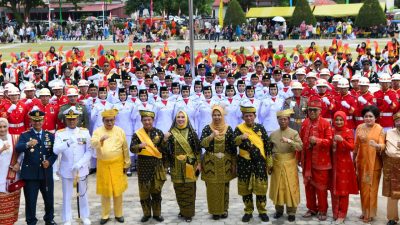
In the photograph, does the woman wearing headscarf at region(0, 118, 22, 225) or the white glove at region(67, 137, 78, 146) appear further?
the white glove at region(67, 137, 78, 146)

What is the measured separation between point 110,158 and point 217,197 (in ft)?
5.27

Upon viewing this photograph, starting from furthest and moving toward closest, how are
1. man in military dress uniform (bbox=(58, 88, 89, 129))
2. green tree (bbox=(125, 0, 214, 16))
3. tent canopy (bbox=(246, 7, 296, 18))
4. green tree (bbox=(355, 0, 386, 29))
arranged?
1. green tree (bbox=(125, 0, 214, 16))
2. tent canopy (bbox=(246, 7, 296, 18))
3. green tree (bbox=(355, 0, 386, 29))
4. man in military dress uniform (bbox=(58, 88, 89, 129))

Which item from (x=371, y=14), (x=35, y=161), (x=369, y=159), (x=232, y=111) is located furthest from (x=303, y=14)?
(x=35, y=161)

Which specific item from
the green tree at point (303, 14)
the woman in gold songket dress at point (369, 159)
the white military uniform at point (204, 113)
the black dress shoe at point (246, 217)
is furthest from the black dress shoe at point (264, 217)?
the green tree at point (303, 14)

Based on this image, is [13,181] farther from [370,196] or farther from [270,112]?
[270,112]

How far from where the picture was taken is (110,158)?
24.1 ft

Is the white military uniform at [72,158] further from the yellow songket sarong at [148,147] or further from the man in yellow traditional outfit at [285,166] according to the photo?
the man in yellow traditional outfit at [285,166]

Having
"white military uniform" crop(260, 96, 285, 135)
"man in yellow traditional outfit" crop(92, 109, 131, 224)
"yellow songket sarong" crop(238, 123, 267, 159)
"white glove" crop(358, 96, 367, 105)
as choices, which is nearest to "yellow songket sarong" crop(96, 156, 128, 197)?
"man in yellow traditional outfit" crop(92, 109, 131, 224)

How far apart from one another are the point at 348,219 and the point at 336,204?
1.05 feet

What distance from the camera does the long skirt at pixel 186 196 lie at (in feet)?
24.7

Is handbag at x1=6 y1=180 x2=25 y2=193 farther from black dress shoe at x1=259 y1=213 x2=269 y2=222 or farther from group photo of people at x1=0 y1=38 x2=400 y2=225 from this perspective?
black dress shoe at x1=259 y1=213 x2=269 y2=222

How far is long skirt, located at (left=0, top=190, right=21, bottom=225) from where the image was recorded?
6.91 m

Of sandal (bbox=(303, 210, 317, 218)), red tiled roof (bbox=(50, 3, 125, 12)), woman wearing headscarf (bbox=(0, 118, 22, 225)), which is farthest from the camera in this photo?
red tiled roof (bbox=(50, 3, 125, 12))

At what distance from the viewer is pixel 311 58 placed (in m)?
17.7
